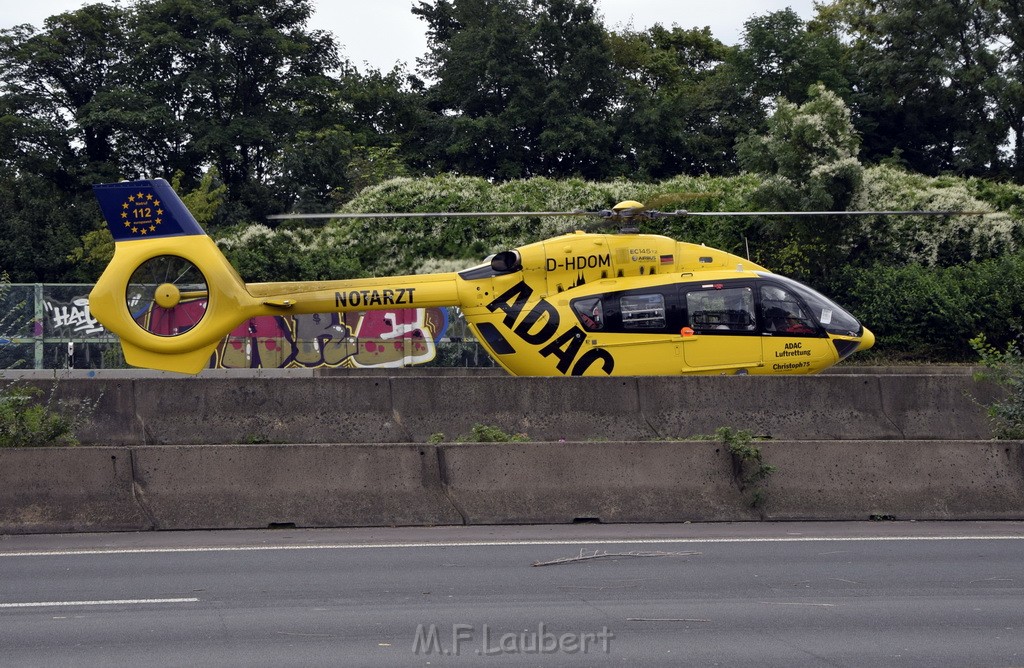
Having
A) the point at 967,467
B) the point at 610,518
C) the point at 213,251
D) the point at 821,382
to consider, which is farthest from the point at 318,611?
the point at 213,251

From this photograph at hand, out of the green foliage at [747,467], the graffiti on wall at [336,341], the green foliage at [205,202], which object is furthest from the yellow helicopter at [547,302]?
the green foliage at [205,202]

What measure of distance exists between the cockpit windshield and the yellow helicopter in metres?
0.02

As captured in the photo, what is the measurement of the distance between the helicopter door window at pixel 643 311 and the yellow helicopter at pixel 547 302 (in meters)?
0.01

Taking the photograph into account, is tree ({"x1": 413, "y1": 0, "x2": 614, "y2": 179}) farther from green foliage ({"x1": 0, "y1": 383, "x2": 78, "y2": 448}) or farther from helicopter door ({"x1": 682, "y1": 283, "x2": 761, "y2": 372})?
green foliage ({"x1": 0, "y1": 383, "x2": 78, "y2": 448})

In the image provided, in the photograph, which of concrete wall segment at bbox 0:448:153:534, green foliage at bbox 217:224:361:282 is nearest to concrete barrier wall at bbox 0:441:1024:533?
concrete wall segment at bbox 0:448:153:534

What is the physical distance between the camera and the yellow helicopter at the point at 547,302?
16969 mm

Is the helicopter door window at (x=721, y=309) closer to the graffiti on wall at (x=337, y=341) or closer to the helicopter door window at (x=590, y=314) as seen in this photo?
the helicopter door window at (x=590, y=314)

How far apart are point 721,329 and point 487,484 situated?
22.7 ft

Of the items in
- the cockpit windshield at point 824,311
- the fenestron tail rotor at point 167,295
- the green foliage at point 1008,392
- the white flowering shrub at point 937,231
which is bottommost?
the green foliage at point 1008,392

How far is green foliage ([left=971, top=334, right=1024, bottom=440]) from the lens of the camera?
13133 mm

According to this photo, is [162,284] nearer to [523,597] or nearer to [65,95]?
[523,597]

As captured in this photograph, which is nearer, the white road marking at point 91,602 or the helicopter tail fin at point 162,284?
the white road marking at point 91,602

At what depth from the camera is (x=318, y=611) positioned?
8500 millimetres

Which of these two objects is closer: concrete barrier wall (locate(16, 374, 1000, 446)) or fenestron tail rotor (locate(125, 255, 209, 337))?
concrete barrier wall (locate(16, 374, 1000, 446))
